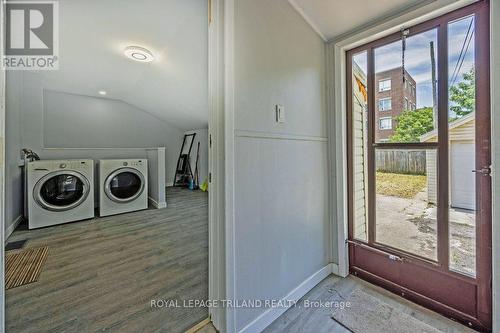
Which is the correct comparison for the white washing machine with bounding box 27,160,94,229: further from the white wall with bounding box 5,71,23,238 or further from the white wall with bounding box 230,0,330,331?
the white wall with bounding box 230,0,330,331

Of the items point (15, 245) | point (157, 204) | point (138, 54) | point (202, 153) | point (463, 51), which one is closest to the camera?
point (463, 51)

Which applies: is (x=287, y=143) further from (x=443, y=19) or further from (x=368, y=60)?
(x=443, y=19)

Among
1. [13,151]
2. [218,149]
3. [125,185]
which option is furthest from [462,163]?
[13,151]

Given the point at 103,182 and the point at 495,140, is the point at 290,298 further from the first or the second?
the point at 103,182

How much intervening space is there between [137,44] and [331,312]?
334 cm

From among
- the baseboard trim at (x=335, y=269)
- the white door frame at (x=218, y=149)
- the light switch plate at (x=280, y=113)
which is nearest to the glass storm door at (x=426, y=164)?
the baseboard trim at (x=335, y=269)

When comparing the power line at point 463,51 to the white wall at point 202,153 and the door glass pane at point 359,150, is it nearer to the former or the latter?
the door glass pane at point 359,150

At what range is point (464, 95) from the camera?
4.38 feet

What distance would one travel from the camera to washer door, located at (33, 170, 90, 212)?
2822 millimetres

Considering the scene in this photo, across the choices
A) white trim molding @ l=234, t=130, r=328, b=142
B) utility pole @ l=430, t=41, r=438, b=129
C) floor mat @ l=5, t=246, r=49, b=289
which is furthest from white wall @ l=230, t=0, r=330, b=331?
floor mat @ l=5, t=246, r=49, b=289

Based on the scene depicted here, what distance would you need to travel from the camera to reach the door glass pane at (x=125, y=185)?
343cm

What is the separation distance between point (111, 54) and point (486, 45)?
12.1ft

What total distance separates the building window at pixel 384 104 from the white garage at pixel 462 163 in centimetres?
41

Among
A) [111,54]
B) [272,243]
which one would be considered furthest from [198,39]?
[272,243]
